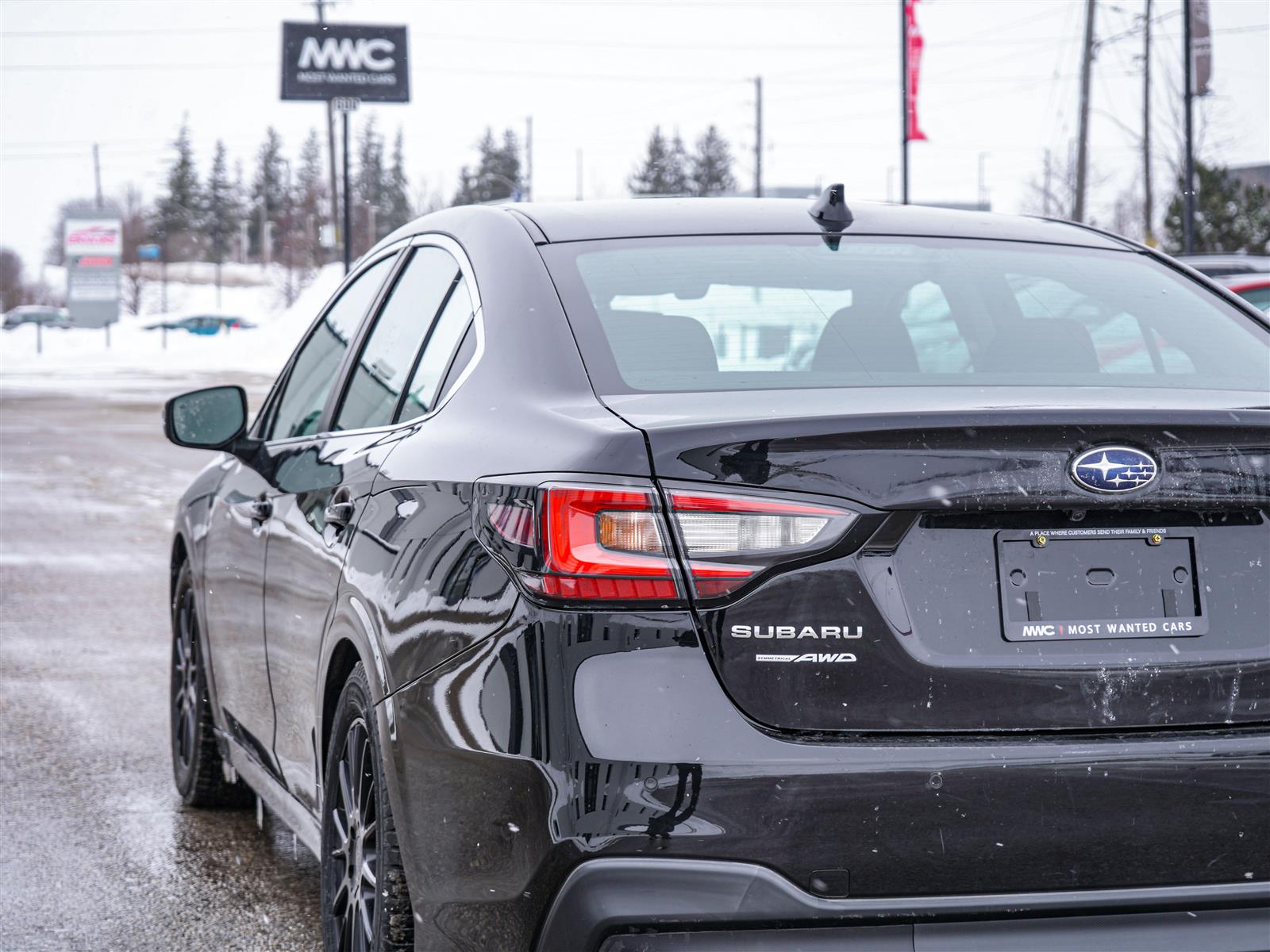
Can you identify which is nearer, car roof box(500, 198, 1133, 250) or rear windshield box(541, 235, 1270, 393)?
rear windshield box(541, 235, 1270, 393)

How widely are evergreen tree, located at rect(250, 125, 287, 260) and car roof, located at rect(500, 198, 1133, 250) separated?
14680cm

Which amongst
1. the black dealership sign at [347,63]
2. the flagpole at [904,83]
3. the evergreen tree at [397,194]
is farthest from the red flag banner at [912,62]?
Answer: the evergreen tree at [397,194]

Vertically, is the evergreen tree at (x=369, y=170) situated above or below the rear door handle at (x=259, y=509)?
above

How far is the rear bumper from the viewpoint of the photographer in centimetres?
220

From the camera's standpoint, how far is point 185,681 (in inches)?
204

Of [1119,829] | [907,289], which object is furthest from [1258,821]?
[907,289]

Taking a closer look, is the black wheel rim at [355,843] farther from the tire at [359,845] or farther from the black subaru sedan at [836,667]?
the black subaru sedan at [836,667]

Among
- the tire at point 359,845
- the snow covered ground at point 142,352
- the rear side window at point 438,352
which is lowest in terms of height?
the snow covered ground at point 142,352

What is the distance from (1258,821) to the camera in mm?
2318

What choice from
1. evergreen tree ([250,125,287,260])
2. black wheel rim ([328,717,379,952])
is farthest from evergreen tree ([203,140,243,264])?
black wheel rim ([328,717,379,952])

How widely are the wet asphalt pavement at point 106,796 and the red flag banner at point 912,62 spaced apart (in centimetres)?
3046

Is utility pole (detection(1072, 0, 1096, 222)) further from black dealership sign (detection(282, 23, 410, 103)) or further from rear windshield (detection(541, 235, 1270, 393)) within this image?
rear windshield (detection(541, 235, 1270, 393))

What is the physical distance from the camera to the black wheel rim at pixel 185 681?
5.02m

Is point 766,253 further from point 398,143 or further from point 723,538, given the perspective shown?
point 398,143
